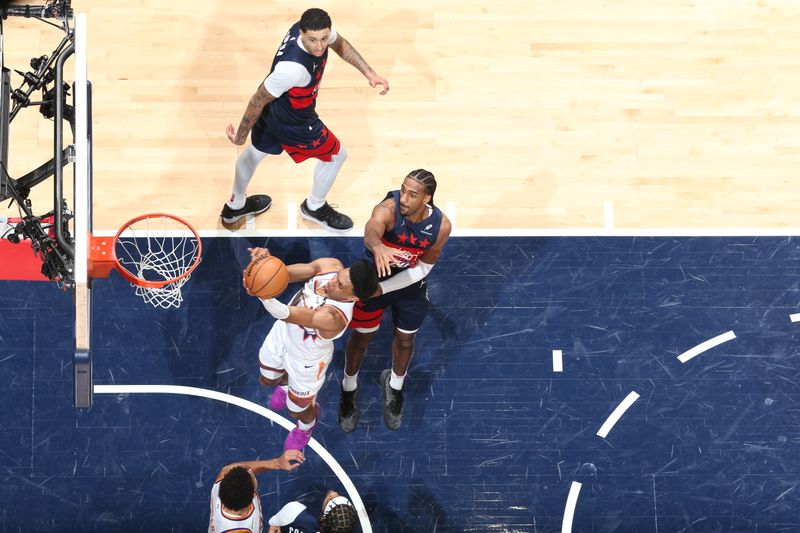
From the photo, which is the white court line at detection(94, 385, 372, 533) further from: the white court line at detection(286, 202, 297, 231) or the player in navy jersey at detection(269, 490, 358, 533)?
the white court line at detection(286, 202, 297, 231)

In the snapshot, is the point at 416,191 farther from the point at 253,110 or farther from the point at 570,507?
the point at 570,507

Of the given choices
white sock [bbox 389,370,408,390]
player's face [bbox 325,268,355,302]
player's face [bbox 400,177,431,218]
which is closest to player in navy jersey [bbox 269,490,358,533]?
white sock [bbox 389,370,408,390]

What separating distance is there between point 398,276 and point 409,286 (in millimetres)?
215

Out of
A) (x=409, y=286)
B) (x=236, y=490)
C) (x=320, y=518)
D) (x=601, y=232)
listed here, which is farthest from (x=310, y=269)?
(x=601, y=232)

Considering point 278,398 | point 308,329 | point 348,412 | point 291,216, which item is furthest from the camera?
point 291,216

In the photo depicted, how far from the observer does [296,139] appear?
8.91 metres

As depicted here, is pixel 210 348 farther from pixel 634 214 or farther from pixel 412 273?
pixel 634 214

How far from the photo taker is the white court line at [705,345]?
381 inches

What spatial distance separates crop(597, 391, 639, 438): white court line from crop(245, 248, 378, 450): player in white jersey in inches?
106

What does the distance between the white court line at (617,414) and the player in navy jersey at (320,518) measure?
2.45 meters

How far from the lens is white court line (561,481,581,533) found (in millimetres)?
9406

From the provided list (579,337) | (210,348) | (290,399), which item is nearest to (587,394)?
(579,337)

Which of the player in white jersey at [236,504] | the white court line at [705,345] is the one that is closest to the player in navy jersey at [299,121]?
the player in white jersey at [236,504]

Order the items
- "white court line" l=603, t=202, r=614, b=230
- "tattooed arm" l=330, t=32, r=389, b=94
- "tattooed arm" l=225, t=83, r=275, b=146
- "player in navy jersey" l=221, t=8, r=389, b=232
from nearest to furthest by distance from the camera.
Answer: "player in navy jersey" l=221, t=8, r=389, b=232, "tattooed arm" l=225, t=83, r=275, b=146, "tattooed arm" l=330, t=32, r=389, b=94, "white court line" l=603, t=202, r=614, b=230
